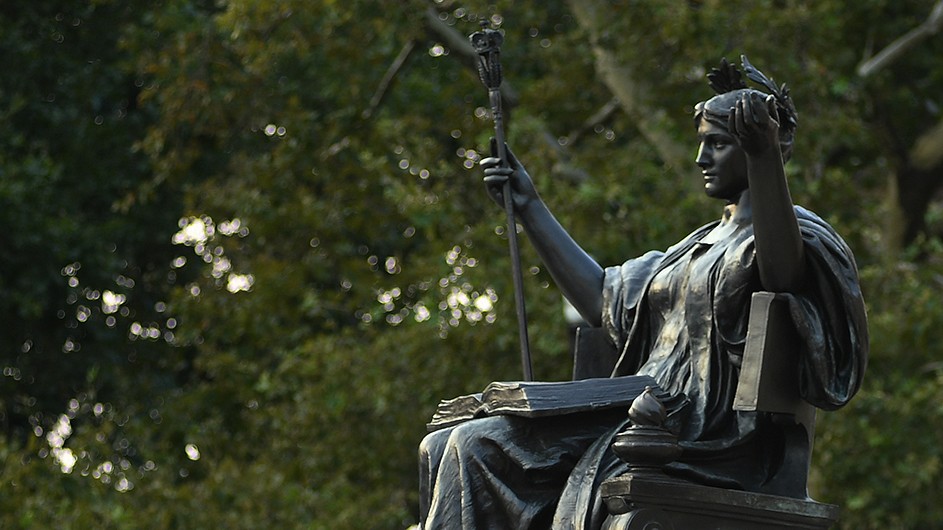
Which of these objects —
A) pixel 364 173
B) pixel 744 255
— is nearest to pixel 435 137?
pixel 364 173

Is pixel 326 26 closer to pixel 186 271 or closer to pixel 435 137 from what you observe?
pixel 435 137

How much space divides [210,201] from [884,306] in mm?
5102

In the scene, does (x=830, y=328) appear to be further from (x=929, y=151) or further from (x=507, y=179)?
(x=929, y=151)

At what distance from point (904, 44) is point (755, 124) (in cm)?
1126

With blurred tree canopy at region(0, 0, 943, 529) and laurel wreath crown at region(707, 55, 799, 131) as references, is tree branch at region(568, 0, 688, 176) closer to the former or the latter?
blurred tree canopy at region(0, 0, 943, 529)

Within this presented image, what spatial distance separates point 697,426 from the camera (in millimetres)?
5582

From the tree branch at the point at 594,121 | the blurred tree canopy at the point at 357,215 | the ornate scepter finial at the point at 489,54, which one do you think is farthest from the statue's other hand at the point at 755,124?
the tree branch at the point at 594,121

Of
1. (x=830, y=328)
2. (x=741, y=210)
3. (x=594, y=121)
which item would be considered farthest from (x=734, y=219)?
(x=594, y=121)

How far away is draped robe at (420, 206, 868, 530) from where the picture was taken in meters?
5.41

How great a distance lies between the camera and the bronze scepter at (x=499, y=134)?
6.20m

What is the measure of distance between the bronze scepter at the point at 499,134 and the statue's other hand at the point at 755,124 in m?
1.05

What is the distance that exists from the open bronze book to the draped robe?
55 millimetres

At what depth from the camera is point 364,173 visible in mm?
16234

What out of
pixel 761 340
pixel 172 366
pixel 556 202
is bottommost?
pixel 172 366
